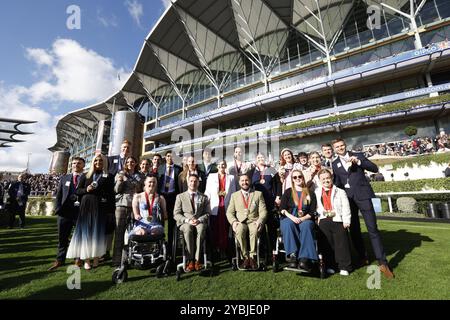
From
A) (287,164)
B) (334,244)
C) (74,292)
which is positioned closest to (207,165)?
(287,164)

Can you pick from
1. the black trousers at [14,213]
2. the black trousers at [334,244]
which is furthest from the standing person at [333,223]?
the black trousers at [14,213]

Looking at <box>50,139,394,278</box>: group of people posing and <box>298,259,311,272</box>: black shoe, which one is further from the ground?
<box>50,139,394,278</box>: group of people posing

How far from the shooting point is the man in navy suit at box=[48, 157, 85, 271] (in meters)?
4.59

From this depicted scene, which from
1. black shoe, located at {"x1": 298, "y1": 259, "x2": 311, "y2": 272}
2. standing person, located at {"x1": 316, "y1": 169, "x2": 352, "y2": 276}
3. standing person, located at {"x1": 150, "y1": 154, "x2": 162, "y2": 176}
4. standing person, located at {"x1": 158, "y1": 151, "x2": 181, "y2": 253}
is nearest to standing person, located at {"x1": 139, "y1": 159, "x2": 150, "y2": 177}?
standing person, located at {"x1": 150, "y1": 154, "x2": 162, "y2": 176}

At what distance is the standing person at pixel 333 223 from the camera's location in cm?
372

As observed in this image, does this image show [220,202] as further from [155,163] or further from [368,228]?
[368,228]

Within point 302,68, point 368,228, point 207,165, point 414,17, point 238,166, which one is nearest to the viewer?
point 368,228

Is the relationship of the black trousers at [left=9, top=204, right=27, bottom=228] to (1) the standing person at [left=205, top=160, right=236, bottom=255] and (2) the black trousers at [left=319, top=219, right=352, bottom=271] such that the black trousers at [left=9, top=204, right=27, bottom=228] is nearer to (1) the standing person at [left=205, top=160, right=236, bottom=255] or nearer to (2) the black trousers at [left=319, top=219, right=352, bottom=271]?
(1) the standing person at [left=205, top=160, right=236, bottom=255]

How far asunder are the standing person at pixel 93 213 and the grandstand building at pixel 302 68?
24.6 meters

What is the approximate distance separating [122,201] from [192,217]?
1398mm

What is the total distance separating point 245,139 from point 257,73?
12254mm

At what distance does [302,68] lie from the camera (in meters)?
31.9

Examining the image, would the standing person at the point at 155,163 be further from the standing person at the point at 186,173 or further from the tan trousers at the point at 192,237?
the tan trousers at the point at 192,237

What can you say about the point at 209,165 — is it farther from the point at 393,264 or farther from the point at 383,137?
the point at 383,137
